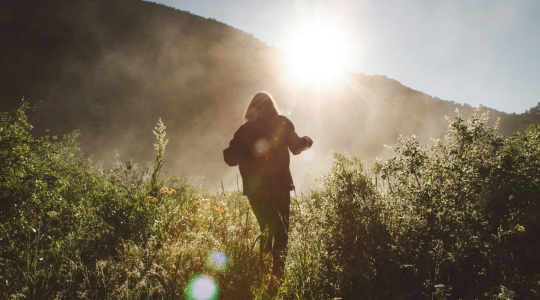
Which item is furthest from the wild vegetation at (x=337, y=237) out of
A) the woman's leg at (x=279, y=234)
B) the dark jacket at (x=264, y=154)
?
the dark jacket at (x=264, y=154)

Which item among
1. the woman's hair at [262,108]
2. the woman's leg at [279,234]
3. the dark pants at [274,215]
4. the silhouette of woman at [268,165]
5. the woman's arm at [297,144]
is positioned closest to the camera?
the woman's leg at [279,234]

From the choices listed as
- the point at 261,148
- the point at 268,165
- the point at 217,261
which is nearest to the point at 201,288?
the point at 217,261

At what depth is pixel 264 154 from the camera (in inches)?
105

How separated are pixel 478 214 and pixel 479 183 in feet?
1.04

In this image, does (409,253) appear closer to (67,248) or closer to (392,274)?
(392,274)

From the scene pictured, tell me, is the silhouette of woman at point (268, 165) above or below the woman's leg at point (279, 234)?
above

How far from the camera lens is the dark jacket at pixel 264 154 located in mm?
2619

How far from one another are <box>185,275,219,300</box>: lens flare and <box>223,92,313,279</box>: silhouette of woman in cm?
82

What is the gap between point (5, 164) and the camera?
1672 mm

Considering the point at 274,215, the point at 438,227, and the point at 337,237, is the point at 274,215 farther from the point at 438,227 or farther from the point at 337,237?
the point at 438,227

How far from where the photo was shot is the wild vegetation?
1.65 metres

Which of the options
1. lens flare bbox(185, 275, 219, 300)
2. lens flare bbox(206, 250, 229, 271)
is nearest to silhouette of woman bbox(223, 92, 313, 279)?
lens flare bbox(206, 250, 229, 271)

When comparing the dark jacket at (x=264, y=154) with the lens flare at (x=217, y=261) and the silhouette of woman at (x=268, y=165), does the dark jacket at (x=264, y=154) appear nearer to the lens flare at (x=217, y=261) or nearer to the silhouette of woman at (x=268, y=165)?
the silhouette of woman at (x=268, y=165)

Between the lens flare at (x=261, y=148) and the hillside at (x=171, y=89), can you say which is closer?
the lens flare at (x=261, y=148)
